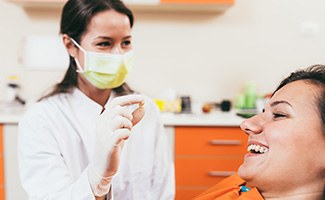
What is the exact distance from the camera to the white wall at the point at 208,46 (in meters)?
2.85

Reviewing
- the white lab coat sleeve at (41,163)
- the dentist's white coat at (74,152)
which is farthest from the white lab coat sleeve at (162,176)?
the white lab coat sleeve at (41,163)

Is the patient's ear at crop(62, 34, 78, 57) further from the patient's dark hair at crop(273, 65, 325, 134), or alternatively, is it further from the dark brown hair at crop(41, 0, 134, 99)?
the patient's dark hair at crop(273, 65, 325, 134)

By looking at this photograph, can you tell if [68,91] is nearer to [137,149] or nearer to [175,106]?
[137,149]

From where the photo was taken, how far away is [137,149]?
1.57 metres

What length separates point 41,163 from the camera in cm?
130

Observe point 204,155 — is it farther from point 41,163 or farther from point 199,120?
point 41,163

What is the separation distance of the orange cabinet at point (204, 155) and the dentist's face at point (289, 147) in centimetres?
124

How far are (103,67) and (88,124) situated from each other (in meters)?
0.24

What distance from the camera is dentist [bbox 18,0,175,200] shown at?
4.32 feet

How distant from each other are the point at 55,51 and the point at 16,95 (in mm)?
429

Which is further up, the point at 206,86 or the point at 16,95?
the point at 206,86

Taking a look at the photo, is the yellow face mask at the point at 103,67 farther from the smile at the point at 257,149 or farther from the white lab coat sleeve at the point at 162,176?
the smile at the point at 257,149

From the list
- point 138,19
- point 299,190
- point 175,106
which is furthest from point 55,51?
point 299,190

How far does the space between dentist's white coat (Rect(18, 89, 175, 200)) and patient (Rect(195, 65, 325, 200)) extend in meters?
0.50
